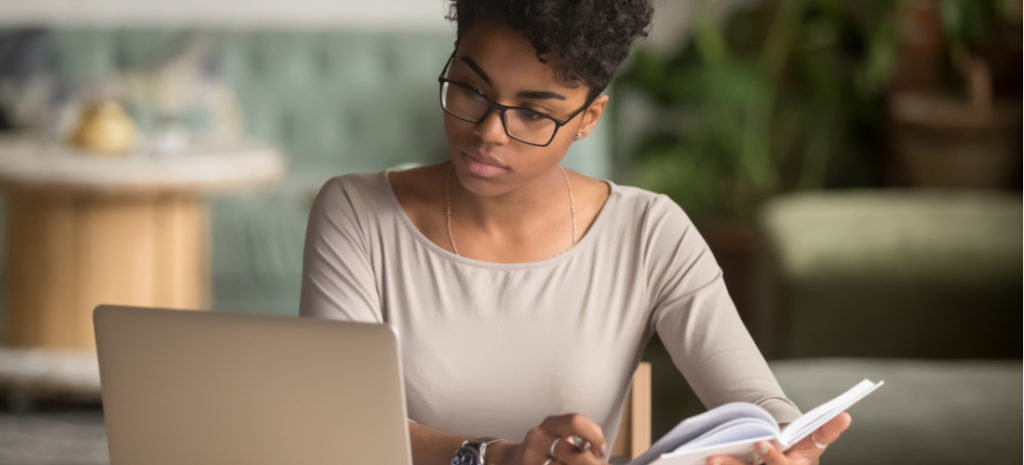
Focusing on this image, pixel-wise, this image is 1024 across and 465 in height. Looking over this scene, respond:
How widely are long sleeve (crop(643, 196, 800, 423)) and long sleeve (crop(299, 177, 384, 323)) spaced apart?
298mm

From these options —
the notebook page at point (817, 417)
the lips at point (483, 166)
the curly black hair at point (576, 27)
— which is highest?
the curly black hair at point (576, 27)

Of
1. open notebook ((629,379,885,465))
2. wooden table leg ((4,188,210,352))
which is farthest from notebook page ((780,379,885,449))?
wooden table leg ((4,188,210,352))

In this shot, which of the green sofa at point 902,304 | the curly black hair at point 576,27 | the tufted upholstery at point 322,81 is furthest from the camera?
the tufted upholstery at point 322,81

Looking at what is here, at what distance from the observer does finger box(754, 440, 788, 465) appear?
1001 mm

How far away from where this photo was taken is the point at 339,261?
47.4 inches

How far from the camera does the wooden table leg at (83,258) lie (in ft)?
10.6

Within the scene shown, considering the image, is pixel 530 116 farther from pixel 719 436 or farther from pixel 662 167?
pixel 662 167

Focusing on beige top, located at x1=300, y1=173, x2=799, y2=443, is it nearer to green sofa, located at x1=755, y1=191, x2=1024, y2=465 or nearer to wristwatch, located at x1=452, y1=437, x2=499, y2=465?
wristwatch, located at x1=452, y1=437, x2=499, y2=465

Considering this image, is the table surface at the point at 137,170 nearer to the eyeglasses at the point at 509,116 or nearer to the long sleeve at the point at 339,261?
the long sleeve at the point at 339,261

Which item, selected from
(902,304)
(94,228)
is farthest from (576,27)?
(94,228)

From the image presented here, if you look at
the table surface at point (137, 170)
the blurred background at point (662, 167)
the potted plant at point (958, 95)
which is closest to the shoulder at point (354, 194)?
the blurred background at point (662, 167)

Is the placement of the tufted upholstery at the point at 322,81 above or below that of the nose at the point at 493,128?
below

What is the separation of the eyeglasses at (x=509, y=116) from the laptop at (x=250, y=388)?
0.26 meters

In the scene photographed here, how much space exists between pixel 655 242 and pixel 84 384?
245cm
